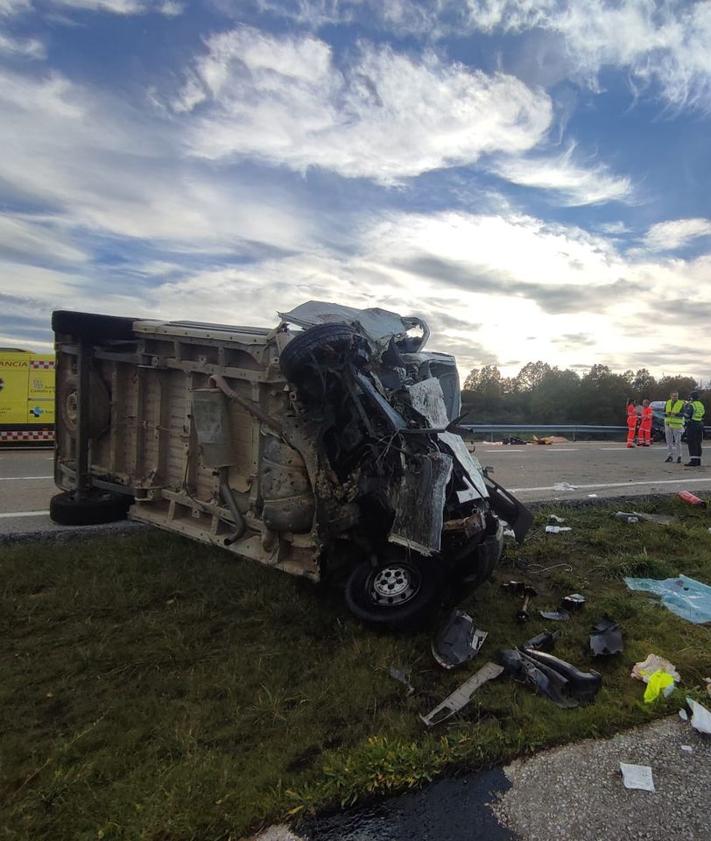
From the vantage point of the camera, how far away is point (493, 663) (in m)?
3.23

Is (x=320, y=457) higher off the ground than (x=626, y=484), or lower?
higher

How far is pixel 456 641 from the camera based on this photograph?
337cm

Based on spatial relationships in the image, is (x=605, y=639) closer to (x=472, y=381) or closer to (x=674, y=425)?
(x=674, y=425)

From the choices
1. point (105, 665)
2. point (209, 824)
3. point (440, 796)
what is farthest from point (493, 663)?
point (105, 665)

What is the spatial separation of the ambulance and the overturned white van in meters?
9.29

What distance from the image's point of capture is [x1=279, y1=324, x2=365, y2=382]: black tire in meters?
3.39

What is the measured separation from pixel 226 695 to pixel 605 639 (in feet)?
7.61

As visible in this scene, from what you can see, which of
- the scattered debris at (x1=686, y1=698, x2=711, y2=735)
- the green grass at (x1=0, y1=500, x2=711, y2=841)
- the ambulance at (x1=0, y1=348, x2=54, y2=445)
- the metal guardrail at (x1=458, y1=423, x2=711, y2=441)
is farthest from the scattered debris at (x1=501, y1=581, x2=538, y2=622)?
the metal guardrail at (x1=458, y1=423, x2=711, y2=441)

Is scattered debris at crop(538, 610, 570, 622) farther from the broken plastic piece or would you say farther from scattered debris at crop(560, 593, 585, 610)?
the broken plastic piece

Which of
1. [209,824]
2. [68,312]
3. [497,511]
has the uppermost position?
[68,312]

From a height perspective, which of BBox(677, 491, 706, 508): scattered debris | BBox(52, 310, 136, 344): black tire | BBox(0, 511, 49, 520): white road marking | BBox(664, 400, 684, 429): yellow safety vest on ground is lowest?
BBox(0, 511, 49, 520): white road marking

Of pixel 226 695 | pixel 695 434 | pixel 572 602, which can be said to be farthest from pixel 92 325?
pixel 695 434

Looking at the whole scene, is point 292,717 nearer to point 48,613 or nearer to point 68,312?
point 48,613

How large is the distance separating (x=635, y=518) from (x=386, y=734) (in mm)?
5172
